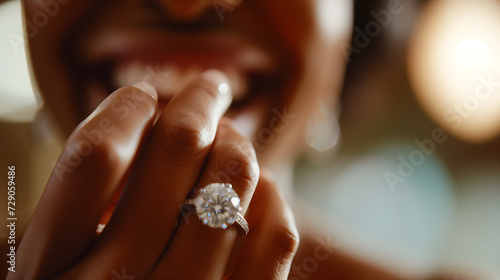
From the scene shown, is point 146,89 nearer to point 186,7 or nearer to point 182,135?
point 182,135

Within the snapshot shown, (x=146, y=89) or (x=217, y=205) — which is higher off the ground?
(x=146, y=89)

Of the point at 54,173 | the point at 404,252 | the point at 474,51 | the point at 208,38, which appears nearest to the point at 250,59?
the point at 208,38

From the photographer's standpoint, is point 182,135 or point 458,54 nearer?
point 182,135

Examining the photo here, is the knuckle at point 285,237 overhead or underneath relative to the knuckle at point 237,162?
underneath

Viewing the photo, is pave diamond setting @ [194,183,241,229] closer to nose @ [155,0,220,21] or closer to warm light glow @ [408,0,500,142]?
nose @ [155,0,220,21]

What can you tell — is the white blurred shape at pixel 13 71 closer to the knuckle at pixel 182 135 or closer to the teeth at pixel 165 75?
the teeth at pixel 165 75

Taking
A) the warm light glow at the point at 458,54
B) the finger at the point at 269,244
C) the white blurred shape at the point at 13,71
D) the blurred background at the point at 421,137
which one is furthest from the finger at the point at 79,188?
the warm light glow at the point at 458,54

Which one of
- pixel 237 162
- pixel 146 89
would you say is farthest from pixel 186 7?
pixel 237 162
